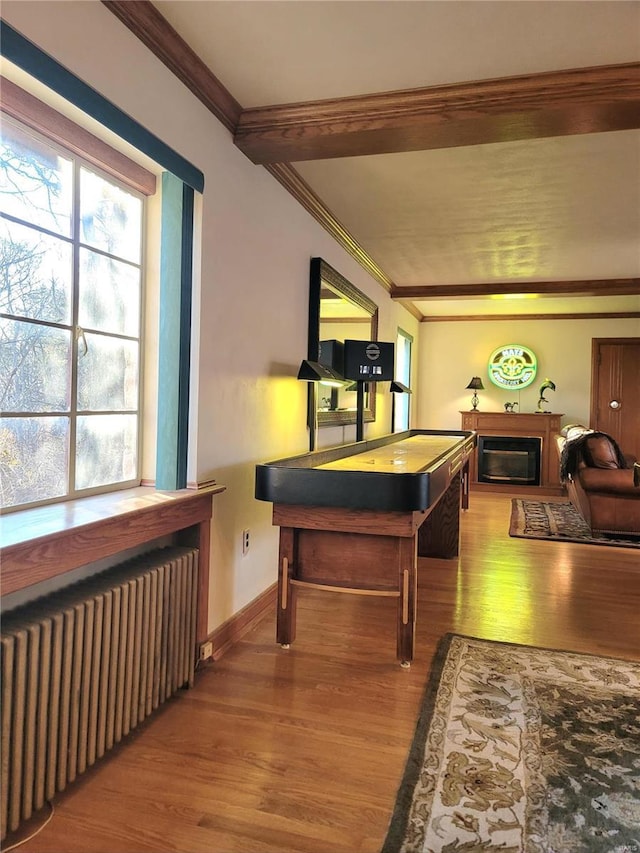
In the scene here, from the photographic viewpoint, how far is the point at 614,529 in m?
5.43

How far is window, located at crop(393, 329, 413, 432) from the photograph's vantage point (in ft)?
24.8

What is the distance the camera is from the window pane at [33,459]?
188 cm

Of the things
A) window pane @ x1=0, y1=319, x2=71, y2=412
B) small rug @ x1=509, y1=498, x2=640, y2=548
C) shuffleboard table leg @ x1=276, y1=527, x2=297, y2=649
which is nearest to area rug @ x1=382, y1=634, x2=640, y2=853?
shuffleboard table leg @ x1=276, y1=527, x2=297, y2=649

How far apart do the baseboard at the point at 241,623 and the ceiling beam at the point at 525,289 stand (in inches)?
168

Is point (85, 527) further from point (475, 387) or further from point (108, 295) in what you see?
point (475, 387)

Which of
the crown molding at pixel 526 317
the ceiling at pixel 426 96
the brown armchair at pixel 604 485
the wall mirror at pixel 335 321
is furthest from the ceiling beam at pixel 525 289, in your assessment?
the crown molding at pixel 526 317

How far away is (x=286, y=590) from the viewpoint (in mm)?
2871

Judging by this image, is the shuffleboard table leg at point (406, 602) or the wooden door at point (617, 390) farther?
the wooden door at point (617, 390)

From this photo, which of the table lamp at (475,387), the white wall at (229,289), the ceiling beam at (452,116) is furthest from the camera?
the table lamp at (475,387)

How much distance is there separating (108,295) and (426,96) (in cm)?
159

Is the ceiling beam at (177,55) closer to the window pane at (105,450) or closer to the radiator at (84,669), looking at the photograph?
the window pane at (105,450)

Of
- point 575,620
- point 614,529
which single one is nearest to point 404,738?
point 575,620

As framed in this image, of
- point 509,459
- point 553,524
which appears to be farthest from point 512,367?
point 553,524

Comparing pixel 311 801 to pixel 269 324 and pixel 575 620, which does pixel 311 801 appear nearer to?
pixel 575 620
